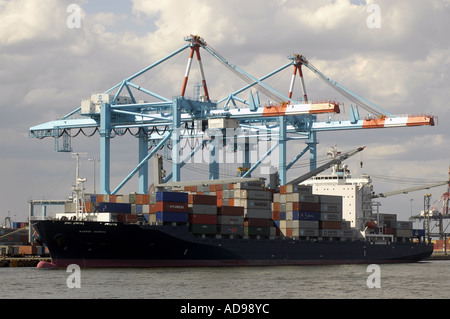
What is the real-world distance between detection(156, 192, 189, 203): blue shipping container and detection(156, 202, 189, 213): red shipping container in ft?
0.77

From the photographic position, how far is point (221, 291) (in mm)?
38781

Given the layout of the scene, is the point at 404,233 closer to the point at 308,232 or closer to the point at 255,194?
the point at 308,232

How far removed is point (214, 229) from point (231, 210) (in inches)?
76.2

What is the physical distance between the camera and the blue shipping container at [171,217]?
5400cm

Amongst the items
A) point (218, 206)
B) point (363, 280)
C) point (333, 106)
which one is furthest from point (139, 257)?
point (333, 106)

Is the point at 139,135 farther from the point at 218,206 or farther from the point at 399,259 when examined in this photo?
the point at 399,259

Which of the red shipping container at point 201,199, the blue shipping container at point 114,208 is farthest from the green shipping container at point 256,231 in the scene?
the blue shipping container at point 114,208

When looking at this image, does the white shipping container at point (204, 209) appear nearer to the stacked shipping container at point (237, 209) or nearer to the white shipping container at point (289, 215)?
the stacked shipping container at point (237, 209)

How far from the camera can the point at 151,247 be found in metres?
53.9

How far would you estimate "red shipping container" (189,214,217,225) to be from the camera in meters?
55.8

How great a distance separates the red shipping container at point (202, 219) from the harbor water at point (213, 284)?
3.83m

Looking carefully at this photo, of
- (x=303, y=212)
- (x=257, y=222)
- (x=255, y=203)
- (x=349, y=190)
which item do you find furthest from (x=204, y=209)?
(x=349, y=190)

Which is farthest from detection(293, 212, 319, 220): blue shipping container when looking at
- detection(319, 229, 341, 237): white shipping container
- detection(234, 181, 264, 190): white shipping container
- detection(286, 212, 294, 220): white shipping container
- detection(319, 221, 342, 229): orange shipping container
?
detection(234, 181, 264, 190): white shipping container
